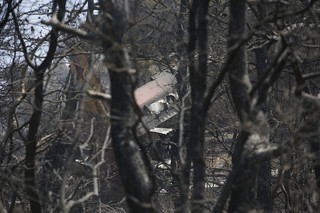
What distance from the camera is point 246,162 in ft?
20.0

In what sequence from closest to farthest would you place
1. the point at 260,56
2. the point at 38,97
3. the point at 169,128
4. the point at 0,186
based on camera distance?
1. the point at 38,97
2. the point at 0,186
3. the point at 260,56
4. the point at 169,128

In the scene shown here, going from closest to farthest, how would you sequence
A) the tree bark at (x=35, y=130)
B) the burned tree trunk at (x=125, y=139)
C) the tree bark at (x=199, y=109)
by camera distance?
the burned tree trunk at (x=125, y=139)
the tree bark at (x=199, y=109)
the tree bark at (x=35, y=130)

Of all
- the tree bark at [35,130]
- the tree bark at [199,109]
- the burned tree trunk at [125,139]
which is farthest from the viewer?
the tree bark at [35,130]

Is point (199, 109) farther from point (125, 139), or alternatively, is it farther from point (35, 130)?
point (35, 130)

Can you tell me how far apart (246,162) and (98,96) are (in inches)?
64.4

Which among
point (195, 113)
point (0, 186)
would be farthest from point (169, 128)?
point (195, 113)

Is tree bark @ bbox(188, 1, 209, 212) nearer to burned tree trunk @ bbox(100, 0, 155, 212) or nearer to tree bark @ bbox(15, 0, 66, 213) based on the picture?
burned tree trunk @ bbox(100, 0, 155, 212)

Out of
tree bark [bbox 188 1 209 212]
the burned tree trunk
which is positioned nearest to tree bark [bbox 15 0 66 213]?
the burned tree trunk

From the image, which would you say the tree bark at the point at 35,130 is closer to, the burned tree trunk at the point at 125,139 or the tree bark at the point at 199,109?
the burned tree trunk at the point at 125,139

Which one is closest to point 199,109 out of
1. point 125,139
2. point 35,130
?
point 125,139

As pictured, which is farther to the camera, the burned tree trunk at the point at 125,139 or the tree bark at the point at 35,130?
the tree bark at the point at 35,130

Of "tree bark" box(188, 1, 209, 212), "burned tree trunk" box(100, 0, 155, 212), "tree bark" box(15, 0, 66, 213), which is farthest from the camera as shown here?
"tree bark" box(15, 0, 66, 213)

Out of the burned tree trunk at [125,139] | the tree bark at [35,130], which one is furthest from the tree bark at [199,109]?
the tree bark at [35,130]

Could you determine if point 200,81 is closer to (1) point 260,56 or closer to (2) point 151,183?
(2) point 151,183
